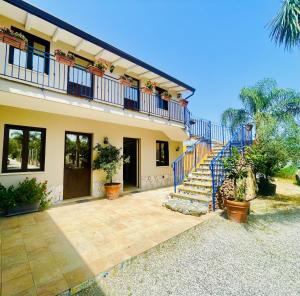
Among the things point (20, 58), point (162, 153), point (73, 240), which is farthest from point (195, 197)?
point (20, 58)

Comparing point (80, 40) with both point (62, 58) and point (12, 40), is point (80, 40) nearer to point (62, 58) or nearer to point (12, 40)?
point (62, 58)

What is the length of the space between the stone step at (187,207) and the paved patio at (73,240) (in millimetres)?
227

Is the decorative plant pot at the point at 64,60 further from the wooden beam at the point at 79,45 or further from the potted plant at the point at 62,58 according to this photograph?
the wooden beam at the point at 79,45

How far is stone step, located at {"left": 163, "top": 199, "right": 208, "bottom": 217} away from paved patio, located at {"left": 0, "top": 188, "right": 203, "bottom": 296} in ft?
0.74

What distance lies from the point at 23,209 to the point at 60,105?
351cm

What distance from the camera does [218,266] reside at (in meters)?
2.96

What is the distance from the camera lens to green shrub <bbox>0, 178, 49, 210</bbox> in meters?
5.13

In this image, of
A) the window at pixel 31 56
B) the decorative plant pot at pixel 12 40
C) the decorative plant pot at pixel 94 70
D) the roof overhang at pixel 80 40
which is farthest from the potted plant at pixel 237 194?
the window at pixel 31 56

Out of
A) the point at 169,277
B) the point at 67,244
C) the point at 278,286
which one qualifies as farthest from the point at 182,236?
the point at 67,244

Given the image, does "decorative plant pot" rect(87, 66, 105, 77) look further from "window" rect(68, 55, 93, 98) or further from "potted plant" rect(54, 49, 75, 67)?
"window" rect(68, 55, 93, 98)

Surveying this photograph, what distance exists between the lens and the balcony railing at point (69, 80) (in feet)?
17.6

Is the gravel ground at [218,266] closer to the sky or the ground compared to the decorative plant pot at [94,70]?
closer to the ground

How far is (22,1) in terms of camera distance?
4953mm

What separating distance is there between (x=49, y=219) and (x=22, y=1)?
6.39m
